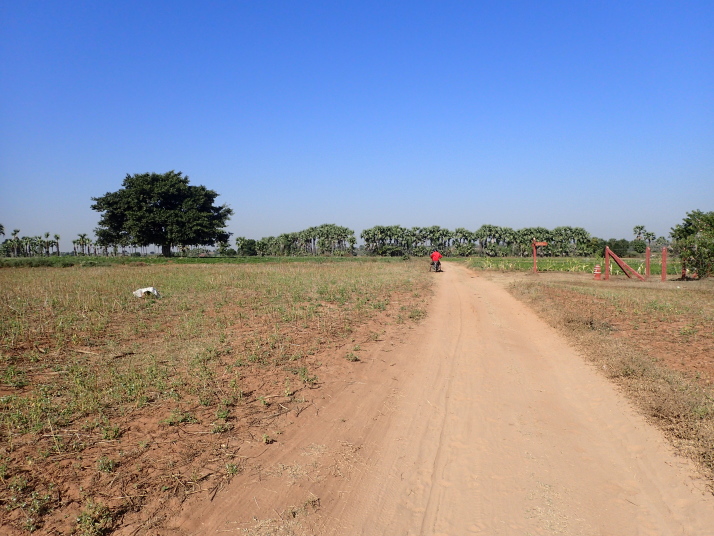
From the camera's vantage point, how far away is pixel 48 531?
323cm

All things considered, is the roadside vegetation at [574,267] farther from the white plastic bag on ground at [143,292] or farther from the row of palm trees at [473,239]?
the row of palm trees at [473,239]

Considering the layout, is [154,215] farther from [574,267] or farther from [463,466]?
[463,466]

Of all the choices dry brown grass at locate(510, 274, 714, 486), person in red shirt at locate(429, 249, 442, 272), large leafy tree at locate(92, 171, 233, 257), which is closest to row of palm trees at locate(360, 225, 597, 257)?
large leafy tree at locate(92, 171, 233, 257)

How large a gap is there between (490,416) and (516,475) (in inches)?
55.2

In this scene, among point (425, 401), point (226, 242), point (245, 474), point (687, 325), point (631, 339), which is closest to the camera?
point (245, 474)

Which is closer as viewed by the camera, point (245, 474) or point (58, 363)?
point (245, 474)

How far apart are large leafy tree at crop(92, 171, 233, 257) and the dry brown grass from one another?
48.3 m

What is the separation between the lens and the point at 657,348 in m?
8.38

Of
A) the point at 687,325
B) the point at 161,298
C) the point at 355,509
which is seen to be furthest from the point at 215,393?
the point at 687,325

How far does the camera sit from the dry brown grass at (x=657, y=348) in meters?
5.12

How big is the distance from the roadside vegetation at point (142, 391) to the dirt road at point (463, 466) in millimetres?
472

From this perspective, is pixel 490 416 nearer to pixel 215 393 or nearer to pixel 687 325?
pixel 215 393

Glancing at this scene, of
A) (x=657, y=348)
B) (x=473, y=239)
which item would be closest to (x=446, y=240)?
(x=473, y=239)

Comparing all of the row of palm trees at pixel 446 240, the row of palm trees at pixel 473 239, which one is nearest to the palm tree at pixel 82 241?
the row of palm trees at pixel 446 240
